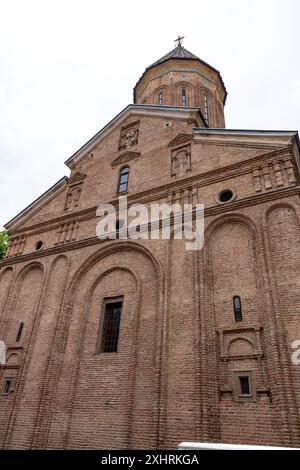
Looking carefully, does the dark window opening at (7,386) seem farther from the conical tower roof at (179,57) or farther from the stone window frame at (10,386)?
the conical tower roof at (179,57)

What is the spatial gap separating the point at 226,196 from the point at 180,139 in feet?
12.4

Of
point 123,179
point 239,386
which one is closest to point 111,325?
point 239,386

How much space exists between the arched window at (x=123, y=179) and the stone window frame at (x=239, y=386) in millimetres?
8616

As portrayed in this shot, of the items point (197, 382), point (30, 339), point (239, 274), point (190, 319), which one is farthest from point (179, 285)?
point (30, 339)

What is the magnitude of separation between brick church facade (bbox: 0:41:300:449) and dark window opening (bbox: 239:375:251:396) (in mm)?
25

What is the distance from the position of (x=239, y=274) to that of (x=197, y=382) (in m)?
3.22

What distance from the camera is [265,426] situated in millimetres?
7430

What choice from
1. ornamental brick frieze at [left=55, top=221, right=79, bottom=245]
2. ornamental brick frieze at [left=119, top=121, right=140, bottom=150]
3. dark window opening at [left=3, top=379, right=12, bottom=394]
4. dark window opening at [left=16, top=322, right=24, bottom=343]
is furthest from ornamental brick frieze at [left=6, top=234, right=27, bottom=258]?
ornamental brick frieze at [left=119, top=121, right=140, bottom=150]

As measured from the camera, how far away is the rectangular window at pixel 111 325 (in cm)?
1119

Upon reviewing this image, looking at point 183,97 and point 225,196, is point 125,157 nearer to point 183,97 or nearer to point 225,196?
point 225,196

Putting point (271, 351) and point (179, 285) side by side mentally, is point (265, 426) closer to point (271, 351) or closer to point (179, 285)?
point (271, 351)

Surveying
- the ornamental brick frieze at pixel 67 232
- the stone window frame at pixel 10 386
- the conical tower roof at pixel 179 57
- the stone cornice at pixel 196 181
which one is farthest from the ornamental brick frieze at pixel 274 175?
the conical tower roof at pixel 179 57
